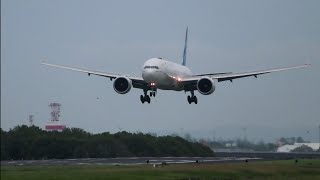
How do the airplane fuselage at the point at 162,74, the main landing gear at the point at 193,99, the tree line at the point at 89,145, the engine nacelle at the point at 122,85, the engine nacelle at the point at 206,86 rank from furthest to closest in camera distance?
the tree line at the point at 89,145 < the main landing gear at the point at 193,99 < the engine nacelle at the point at 206,86 < the engine nacelle at the point at 122,85 < the airplane fuselage at the point at 162,74

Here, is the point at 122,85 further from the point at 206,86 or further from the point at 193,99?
the point at 193,99

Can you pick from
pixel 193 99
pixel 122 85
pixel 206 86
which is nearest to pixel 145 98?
pixel 122 85

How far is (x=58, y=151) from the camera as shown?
115 meters

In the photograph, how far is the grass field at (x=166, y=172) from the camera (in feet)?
233

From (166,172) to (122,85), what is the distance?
18.9 meters

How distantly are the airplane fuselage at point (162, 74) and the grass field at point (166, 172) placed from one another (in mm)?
12974

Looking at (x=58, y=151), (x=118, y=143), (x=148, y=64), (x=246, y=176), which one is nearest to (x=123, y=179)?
(x=246, y=176)

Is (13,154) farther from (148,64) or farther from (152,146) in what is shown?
(152,146)

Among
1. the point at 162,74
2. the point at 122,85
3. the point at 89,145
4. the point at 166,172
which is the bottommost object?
the point at 166,172

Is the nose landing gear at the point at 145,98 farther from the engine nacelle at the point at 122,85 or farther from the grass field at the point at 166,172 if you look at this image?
the grass field at the point at 166,172

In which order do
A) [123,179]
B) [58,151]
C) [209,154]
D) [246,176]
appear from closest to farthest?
[123,179] → [246,176] → [58,151] → [209,154]

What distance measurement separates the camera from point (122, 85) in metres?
95.8

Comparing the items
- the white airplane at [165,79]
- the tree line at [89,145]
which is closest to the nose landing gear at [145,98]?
the white airplane at [165,79]

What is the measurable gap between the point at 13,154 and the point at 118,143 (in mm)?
33869
